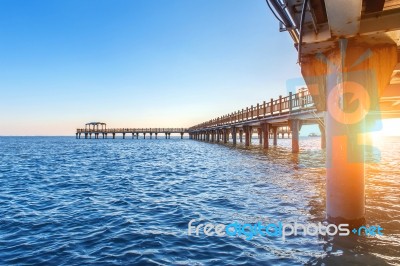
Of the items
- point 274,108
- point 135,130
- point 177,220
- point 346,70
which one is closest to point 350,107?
point 346,70

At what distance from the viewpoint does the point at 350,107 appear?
4.67 metres

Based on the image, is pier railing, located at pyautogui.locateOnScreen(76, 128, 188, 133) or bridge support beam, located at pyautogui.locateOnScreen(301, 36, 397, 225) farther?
pier railing, located at pyautogui.locateOnScreen(76, 128, 188, 133)

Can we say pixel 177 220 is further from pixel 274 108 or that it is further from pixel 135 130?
pixel 135 130

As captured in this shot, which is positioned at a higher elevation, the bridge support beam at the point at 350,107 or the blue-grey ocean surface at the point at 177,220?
the bridge support beam at the point at 350,107

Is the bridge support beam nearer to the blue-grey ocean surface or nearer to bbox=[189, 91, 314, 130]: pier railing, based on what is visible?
the blue-grey ocean surface

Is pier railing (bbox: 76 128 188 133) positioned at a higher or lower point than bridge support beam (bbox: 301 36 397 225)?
higher

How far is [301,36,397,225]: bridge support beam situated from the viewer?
451cm

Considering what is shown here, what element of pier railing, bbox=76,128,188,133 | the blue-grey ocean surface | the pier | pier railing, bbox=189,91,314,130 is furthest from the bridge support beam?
pier railing, bbox=76,128,188,133

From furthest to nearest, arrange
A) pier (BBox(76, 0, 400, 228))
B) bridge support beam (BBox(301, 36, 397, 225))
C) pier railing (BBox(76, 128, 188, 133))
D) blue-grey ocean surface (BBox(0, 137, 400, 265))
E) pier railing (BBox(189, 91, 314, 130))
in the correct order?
pier railing (BBox(76, 128, 188, 133)), pier railing (BBox(189, 91, 314, 130)), bridge support beam (BBox(301, 36, 397, 225)), blue-grey ocean surface (BBox(0, 137, 400, 265)), pier (BBox(76, 0, 400, 228))

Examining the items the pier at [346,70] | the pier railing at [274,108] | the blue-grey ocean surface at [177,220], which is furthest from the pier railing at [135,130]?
the pier at [346,70]

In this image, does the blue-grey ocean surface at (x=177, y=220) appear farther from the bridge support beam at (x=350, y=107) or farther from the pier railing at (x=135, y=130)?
the pier railing at (x=135, y=130)

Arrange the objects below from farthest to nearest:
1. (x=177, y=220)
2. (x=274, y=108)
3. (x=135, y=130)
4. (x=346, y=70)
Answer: (x=135, y=130)
(x=274, y=108)
(x=177, y=220)
(x=346, y=70)

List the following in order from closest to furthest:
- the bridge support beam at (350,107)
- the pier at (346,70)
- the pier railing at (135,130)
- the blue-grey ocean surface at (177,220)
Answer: the pier at (346,70) → the blue-grey ocean surface at (177,220) → the bridge support beam at (350,107) → the pier railing at (135,130)

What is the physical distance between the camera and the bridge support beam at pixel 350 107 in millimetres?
4512
